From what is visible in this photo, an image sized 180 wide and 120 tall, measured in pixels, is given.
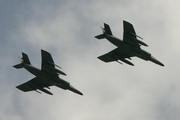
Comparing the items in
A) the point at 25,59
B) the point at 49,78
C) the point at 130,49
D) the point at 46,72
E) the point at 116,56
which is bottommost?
the point at 49,78

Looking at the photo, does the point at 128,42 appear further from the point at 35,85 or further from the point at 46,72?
the point at 35,85

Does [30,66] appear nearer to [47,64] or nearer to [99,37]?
[47,64]

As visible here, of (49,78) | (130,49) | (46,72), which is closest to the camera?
(46,72)

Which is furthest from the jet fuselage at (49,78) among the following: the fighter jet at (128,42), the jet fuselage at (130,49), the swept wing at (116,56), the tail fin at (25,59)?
the jet fuselage at (130,49)

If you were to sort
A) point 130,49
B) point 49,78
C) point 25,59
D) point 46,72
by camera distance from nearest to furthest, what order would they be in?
point 25,59 → point 46,72 → point 130,49 → point 49,78

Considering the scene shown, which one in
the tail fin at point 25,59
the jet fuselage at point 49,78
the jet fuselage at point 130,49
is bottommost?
the jet fuselage at point 49,78

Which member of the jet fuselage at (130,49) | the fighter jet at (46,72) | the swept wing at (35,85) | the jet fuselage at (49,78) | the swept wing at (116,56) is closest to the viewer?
the fighter jet at (46,72)

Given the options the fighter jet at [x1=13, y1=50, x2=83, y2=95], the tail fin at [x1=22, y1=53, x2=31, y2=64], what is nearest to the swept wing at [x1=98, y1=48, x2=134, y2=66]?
the fighter jet at [x1=13, y1=50, x2=83, y2=95]

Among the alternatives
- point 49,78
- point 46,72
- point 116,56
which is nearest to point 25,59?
point 46,72

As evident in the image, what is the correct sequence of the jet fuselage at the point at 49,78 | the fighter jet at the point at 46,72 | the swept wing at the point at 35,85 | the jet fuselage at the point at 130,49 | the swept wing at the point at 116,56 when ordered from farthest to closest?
the swept wing at the point at 35,85, the swept wing at the point at 116,56, the jet fuselage at the point at 130,49, the jet fuselage at the point at 49,78, the fighter jet at the point at 46,72

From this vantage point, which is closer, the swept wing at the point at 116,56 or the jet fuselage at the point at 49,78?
the jet fuselage at the point at 49,78

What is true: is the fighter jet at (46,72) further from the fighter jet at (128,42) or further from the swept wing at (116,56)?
the fighter jet at (128,42)

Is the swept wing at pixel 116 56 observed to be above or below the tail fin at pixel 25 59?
above

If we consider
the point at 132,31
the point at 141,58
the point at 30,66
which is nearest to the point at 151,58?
the point at 141,58
